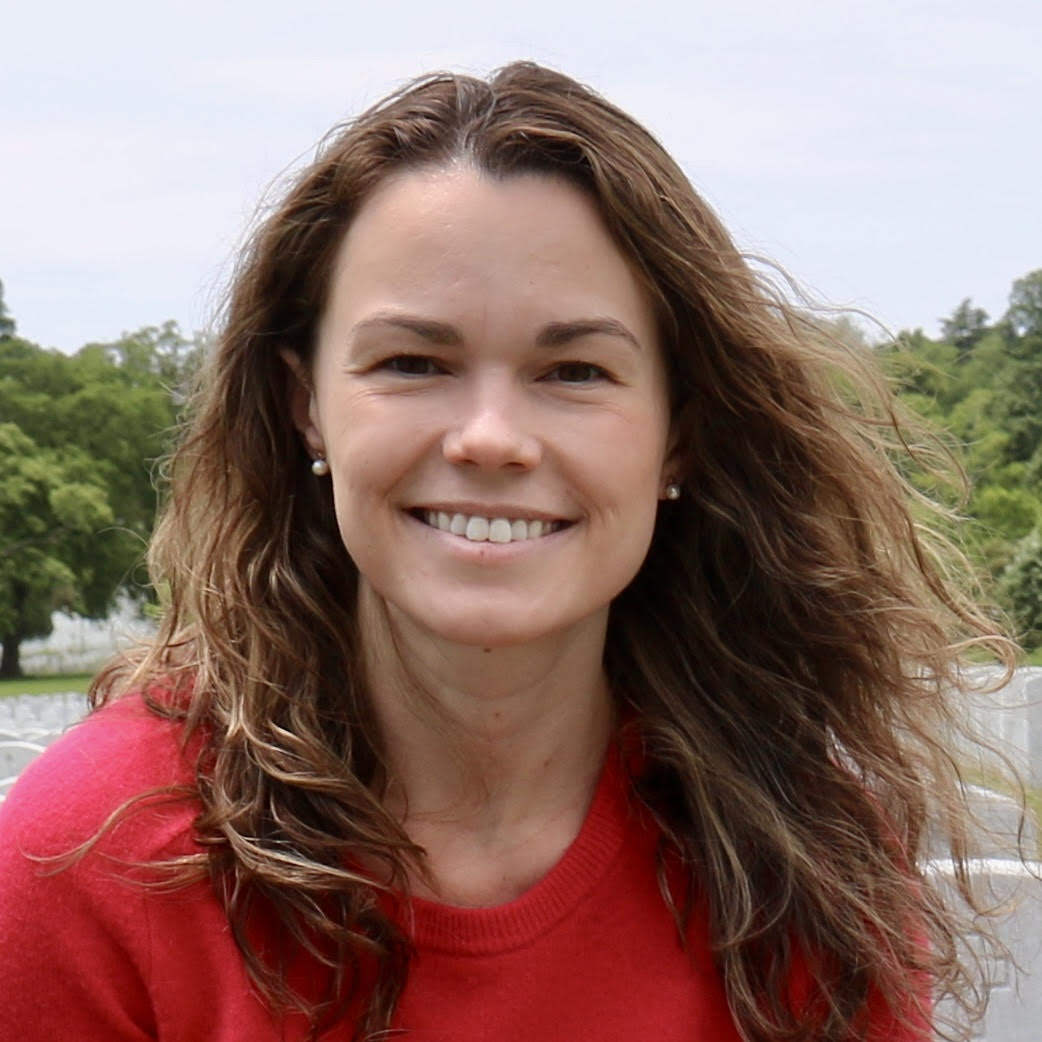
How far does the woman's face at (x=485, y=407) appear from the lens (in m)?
2.16

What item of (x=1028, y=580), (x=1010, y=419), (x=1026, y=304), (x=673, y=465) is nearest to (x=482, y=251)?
(x=673, y=465)

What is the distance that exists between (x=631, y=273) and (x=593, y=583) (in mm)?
447

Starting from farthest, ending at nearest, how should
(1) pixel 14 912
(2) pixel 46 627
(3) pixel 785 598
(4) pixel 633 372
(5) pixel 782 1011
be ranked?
(2) pixel 46 627 < (3) pixel 785 598 < (5) pixel 782 1011 < (4) pixel 633 372 < (1) pixel 14 912

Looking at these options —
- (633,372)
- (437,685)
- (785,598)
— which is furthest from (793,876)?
(633,372)

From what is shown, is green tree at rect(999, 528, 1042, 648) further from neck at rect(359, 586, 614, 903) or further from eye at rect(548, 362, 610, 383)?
eye at rect(548, 362, 610, 383)

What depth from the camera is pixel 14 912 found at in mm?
2146

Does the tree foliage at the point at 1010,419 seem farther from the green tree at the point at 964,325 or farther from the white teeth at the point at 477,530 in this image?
the white teeth at the point at 477,530

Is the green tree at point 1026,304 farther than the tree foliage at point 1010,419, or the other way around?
the green tree at point 1026,304

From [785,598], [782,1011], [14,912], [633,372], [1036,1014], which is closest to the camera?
[14,912]

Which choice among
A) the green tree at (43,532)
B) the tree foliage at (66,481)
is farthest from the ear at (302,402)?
the green tree at (43,532)

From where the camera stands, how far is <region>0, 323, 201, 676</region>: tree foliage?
43906 millimetres

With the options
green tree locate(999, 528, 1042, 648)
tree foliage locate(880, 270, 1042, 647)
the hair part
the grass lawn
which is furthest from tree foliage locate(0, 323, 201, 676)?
the hair part

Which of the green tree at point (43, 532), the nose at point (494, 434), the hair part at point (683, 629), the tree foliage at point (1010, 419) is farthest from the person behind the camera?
the green tree at point (43, 532)

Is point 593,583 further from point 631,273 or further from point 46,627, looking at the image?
point 46,627
